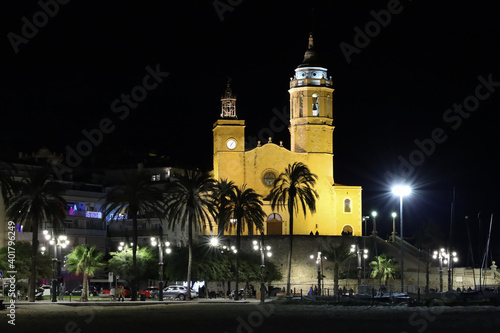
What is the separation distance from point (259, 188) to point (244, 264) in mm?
18784

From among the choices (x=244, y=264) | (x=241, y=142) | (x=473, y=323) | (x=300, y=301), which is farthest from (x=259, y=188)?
(x=473, y=323)

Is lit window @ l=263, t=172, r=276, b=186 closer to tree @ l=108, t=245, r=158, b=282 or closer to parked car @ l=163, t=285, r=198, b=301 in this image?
tree @ l=108, t=245, r=158, b=282

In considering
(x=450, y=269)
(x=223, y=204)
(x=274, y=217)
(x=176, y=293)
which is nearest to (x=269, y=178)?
(x=274, y=217)

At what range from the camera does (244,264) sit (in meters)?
87.8

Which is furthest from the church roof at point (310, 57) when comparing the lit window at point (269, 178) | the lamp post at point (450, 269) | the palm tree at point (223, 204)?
the palm tree at point (223, 204)

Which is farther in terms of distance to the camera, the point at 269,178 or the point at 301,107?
the point at 301,107

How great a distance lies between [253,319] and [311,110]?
212ft

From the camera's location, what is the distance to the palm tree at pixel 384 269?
93.3 m

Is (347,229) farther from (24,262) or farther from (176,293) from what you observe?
(24,262)

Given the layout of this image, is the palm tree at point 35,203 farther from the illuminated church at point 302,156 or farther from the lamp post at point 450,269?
the illuminated church at point 302,156

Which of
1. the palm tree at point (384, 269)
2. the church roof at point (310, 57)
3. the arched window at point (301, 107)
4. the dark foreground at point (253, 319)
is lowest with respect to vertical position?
the dark foreground at point (253, 319)

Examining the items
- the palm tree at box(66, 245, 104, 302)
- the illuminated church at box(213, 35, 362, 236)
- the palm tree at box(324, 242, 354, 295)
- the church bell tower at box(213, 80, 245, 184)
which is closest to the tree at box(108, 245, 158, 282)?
the palm tree at box(66, 245, 104, 302)

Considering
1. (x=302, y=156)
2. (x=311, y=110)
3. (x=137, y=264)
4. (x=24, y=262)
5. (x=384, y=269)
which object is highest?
(x=311, y=110)

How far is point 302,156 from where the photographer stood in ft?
351
